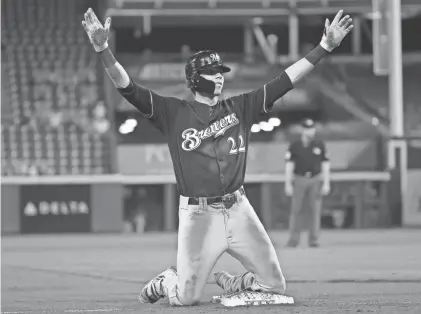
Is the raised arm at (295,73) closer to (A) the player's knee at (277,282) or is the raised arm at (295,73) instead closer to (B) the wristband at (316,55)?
(B) the wristband at (316,55)

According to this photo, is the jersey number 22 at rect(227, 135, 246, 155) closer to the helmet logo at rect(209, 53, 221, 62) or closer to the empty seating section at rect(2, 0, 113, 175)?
the helmet logo at rect(209, 53, 221, 62)

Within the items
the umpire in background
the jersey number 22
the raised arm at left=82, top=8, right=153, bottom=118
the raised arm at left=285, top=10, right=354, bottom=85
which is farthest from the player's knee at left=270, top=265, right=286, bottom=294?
the umpire in background

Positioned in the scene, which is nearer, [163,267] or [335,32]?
[335,32]

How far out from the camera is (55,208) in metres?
24.0

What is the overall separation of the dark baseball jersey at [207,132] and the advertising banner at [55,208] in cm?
1459

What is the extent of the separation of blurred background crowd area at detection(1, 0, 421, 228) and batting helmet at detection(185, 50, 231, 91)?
49.1ft

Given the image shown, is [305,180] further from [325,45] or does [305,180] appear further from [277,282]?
[277,282]

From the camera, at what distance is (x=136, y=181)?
24.6 m

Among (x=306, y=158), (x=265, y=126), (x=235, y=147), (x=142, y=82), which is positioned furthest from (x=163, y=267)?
(x=142, y=82)

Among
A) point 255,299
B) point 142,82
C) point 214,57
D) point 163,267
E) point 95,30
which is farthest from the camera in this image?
point 142,82

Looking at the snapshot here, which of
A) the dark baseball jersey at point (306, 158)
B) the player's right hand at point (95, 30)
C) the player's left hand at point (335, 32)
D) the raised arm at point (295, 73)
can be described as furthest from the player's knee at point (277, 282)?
the dark baseball jersey at point (306, 158)

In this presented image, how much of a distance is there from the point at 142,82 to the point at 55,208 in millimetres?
5140

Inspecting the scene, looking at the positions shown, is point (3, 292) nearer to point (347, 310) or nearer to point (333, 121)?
point (347, 310)

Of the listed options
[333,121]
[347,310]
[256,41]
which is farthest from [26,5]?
[347,310]
